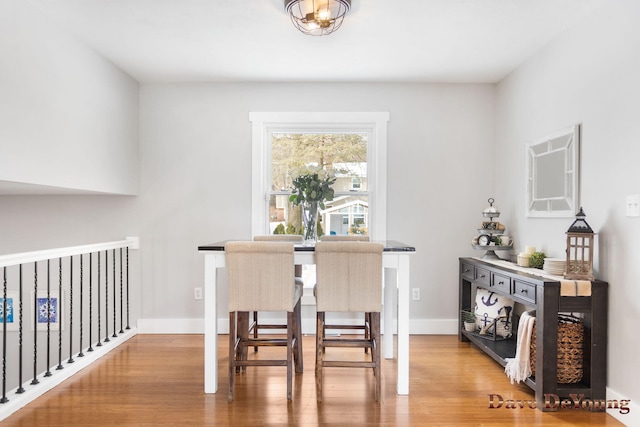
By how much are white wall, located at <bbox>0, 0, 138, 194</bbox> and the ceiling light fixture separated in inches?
62.9

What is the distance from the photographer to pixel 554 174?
10.3ft

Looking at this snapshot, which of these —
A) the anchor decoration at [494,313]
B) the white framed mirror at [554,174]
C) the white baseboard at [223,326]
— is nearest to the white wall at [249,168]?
the white baseboard at [223,326]

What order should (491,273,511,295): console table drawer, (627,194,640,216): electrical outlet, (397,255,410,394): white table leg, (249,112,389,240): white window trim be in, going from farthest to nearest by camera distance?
(249,112,389,240): white window trim → (491,273,511,295): console table drawer → (397,255,410,394): white table leg → (627,194,640,216): electrical outlet

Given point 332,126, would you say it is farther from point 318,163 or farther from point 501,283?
point 501,283

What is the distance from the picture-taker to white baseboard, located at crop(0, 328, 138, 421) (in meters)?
2.50

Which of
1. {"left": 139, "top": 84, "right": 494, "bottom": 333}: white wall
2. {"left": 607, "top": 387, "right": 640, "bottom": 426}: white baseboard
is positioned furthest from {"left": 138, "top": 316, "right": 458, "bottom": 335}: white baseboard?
{"left": 607, "top": 387, "right": 640, "bottom": 426}: white baseboard

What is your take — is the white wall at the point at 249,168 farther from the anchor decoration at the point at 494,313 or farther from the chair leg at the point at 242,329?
the chair leg at the point at 242,329

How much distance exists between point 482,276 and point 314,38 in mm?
2288

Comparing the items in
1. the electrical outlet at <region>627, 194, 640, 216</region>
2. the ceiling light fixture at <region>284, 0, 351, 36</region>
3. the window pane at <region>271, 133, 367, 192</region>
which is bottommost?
the electrical outlet at <region>627, 194, 640, 216</region>

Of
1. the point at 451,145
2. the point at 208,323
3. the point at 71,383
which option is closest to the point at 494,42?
the point at 451,145

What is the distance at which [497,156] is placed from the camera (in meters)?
4.15

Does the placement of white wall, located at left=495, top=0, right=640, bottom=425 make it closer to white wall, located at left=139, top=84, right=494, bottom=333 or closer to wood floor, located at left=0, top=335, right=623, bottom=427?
wood floor, located at left=0, top=335, right=623, bottom=427

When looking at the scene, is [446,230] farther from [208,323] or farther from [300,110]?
[208,323]

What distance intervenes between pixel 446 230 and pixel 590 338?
5.75 ft
